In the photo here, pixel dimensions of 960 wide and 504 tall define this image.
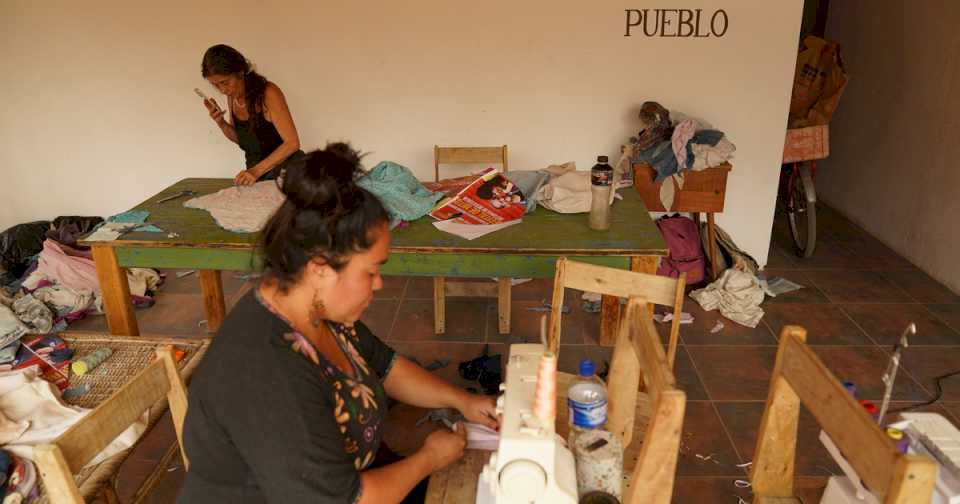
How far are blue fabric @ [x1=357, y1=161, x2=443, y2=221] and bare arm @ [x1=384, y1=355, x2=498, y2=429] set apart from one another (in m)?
1.14

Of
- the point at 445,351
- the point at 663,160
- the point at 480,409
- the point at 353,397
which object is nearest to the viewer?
the point at 353,397

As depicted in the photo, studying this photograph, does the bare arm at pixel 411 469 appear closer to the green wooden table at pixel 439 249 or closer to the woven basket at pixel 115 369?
the woven basket at pixel 115 369

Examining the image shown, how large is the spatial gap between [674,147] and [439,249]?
5.65 feet

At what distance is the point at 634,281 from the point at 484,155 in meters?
2.09

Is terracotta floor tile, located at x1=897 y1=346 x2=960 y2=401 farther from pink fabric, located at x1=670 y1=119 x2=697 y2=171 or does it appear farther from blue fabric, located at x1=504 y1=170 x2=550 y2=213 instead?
blue fabric, located at x1=504 y1=170 x2=550 y2=213

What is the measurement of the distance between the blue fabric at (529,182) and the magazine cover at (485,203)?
0.04 metres

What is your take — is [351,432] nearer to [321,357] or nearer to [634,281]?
[321,357]

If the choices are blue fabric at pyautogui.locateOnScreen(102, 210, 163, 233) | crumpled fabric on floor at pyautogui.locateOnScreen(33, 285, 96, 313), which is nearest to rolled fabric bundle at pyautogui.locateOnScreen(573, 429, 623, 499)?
blue fabric at pyautogui.locateOnScreen(102, 210, 163, 233)

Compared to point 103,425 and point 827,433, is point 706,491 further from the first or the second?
point 103,425

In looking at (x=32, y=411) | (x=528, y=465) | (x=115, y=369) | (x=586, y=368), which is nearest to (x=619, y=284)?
(x=586, y=368)

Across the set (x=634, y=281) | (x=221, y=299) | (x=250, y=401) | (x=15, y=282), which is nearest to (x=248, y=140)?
(x=221, y=299)

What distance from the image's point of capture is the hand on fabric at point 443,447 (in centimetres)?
136

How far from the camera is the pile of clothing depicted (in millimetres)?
3559

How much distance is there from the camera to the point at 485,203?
2.76 metres
